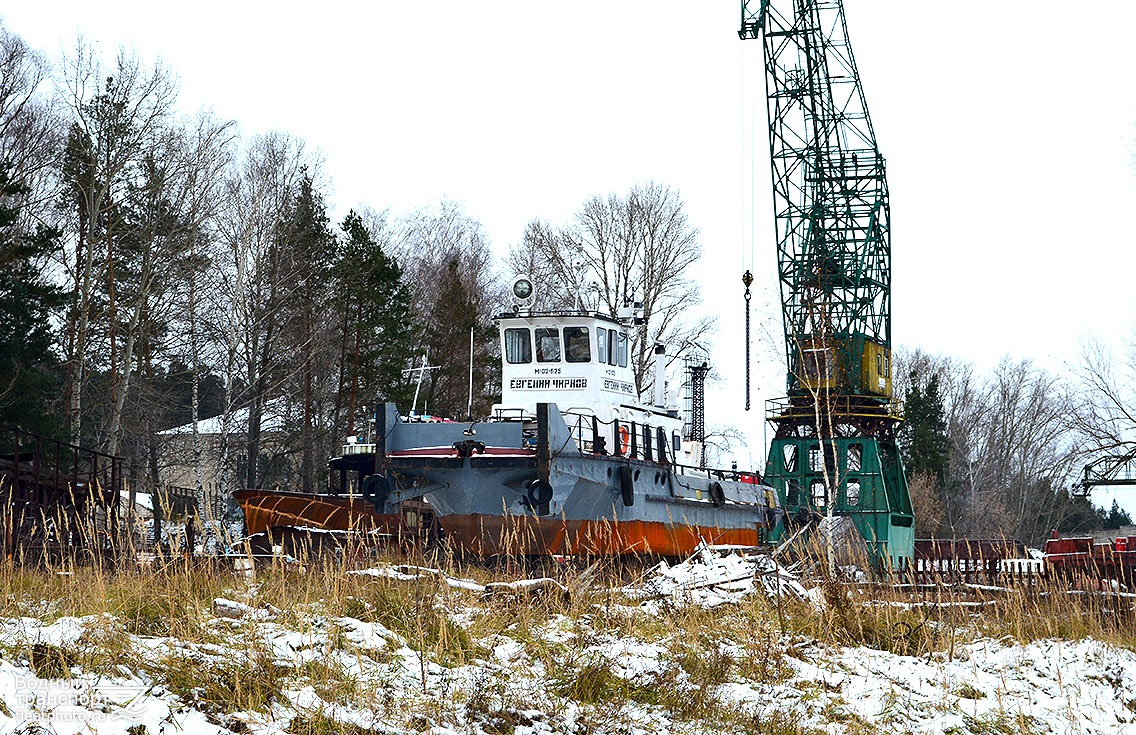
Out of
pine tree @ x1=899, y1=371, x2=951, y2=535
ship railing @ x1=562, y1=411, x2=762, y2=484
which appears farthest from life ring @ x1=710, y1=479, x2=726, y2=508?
pine tree @ x1=899, y1=371, x2=951, y2=535

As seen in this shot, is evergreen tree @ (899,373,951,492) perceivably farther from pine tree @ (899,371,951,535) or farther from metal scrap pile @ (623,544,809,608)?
metal scrap pile @ (623,544,809,608)

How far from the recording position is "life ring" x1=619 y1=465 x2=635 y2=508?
76.9ft

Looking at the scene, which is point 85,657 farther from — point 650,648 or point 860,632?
point 860,632

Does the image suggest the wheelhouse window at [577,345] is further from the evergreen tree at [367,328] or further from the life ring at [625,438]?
the evergreen tree at [367,328]

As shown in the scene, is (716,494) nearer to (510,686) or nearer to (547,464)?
(547,464)

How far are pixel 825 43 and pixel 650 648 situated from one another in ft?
129

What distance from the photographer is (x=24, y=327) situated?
89.4 feet

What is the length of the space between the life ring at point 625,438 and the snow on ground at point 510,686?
14372mm

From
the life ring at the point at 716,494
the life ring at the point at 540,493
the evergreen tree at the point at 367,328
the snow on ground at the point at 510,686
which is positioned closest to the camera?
the snow on ground at the point at 510,686

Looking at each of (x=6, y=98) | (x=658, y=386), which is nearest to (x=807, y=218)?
(x=658, y=386)

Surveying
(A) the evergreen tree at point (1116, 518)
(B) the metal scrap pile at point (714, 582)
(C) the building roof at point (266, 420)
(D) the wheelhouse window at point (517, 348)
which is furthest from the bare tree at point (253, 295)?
(A) the evergreen tree at point (1116, 518)

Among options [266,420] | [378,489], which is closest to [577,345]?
[378,489]

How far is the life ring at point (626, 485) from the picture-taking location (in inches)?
923

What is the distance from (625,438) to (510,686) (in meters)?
17.1
